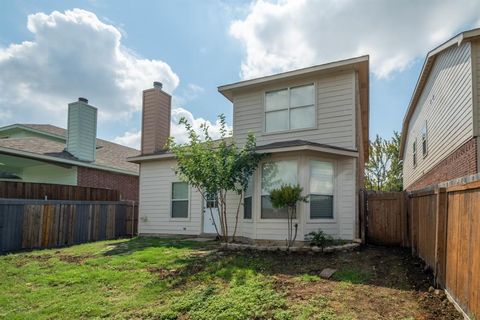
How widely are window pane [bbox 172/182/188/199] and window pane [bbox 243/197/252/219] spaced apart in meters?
2.99

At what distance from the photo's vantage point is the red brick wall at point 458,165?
27.1 feet

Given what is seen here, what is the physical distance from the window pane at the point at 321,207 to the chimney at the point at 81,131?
10.9 m

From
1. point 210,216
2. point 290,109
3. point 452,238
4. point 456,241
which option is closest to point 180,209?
point 210,216

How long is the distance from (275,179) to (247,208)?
1.30 m

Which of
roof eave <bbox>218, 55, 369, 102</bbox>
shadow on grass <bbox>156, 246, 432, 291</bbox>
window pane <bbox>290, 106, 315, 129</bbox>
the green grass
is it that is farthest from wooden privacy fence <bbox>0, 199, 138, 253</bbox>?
window pane <bbox>290, 106, 315, 129</bbox>

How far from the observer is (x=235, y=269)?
21.2 feet

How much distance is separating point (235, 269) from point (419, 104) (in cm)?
1305

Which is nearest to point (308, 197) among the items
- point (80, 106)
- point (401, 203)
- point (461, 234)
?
point (401, 203)

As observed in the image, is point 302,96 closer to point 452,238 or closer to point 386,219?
point 386,219

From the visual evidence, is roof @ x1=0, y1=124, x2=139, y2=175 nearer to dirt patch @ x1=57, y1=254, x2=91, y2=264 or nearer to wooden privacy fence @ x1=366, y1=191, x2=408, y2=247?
dirt patch @ x1=57, y1=254, x2=91, y2=264

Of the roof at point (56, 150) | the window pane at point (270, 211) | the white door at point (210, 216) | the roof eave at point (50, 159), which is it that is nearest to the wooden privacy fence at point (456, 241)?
the window pane at point (270, 211)

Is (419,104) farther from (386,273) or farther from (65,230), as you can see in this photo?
(65,230)

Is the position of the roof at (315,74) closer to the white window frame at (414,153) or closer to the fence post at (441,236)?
the fence post at (441,236)

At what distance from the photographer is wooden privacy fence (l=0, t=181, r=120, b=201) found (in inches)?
403
